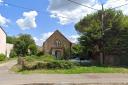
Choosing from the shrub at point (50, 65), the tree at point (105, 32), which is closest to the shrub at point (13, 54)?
the tree at point (105, 32)

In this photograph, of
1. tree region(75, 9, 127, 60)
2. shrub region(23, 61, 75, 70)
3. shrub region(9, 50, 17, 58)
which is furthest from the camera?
shrub region(9, 50, 17, 58)

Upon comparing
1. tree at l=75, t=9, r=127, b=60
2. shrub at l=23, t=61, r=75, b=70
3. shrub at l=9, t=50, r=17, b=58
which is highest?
tree at l=75, t=9, r=127, b=60

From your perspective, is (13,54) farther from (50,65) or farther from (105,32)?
(50,65)

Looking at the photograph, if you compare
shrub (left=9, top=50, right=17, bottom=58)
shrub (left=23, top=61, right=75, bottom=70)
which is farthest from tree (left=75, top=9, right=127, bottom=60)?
shrub (left=9, top=50, right=17, bottom=58)

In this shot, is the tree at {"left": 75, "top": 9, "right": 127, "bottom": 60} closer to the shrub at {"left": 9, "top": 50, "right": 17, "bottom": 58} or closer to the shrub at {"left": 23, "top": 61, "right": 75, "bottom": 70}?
the shrub at {"left": 23, "top": 61, "right": 75, "bottom": 70}

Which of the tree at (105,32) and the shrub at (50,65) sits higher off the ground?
the tree at (105,32)

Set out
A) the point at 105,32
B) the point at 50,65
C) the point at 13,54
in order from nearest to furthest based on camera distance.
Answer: the point at 50,65 → the point at 105,32 → the point at 13,54

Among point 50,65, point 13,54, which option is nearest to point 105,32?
point 50,65

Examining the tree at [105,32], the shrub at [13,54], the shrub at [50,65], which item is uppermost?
the tree at [105,32]

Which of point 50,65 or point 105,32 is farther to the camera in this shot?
point 105,32

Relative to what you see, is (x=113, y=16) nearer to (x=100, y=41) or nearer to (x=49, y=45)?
(x=100, y=41)

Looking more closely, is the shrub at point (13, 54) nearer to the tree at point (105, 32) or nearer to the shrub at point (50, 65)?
the tree at point (105, 32)

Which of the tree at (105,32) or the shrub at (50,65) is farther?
the tree at (105,32)

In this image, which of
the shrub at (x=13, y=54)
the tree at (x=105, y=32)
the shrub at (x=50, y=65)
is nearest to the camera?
the shrub at (x=50, y=65)
